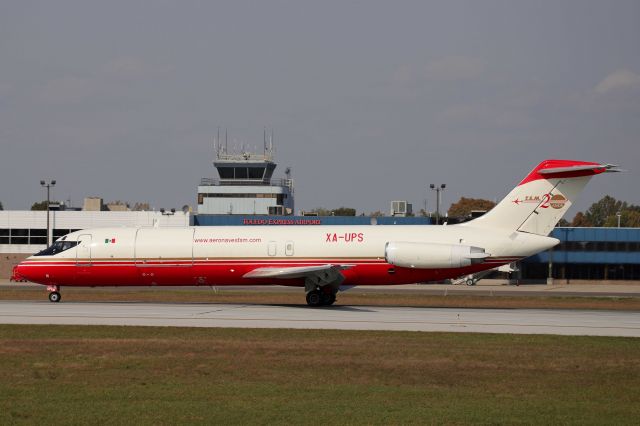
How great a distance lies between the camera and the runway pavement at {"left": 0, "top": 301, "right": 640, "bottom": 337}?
2598 cm

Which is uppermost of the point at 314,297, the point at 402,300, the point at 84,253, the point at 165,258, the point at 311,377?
the point at 84,253

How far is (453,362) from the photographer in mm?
19547

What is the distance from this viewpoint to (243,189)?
84938 mm

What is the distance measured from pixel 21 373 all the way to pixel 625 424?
12.1 meters

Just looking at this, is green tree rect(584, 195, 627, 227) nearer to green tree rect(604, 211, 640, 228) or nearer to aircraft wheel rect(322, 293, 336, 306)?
green tree rect(604, 211, 640, 228)

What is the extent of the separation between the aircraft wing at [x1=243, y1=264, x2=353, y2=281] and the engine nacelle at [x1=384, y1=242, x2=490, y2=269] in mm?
1929

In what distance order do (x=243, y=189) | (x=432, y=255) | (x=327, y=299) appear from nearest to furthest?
(x=432, y=255) → (x=327, y=299) → (x=243, y=189)

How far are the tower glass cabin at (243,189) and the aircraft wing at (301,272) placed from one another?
161 ft

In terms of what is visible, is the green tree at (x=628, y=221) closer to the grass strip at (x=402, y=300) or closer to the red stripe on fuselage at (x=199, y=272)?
the grass strip at (x=402, y=300)

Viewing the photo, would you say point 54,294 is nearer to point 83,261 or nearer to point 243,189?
point 83,261

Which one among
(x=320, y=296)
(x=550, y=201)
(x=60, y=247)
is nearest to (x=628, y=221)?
(x=550, y=201)

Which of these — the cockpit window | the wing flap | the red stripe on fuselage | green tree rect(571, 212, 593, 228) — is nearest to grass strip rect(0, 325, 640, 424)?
the wing flap

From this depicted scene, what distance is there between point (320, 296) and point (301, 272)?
199 centimetres

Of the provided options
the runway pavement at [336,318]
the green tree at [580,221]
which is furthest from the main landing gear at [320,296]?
the green tree at [580,221]
